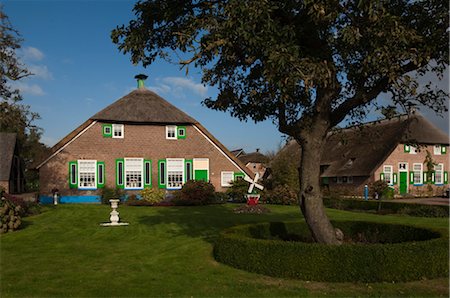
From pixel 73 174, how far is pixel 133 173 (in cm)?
422

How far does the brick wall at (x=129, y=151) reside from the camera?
96.1 feet

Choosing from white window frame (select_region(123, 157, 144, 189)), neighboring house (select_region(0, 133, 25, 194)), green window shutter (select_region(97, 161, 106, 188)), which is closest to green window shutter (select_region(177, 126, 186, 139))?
white window frame (select_region(123, 157, 144, 189))

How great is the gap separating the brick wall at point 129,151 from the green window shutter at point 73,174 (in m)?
0.25

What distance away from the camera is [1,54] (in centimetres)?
1956

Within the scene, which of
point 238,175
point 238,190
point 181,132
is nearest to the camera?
point 238,190

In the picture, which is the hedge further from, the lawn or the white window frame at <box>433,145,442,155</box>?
the white window frame at <box>433,145,442,155</box>

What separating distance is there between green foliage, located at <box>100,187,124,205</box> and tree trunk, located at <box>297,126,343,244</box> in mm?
21105

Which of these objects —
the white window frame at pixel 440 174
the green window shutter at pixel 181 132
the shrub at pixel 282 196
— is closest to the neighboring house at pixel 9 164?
the green window shutter at pixel 181 132

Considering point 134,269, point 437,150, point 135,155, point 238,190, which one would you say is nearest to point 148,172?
point 135,155

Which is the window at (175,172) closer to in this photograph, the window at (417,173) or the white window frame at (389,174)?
the white window frame at (389,174)

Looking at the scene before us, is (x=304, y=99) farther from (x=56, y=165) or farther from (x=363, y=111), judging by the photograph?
(x=56, y=165)

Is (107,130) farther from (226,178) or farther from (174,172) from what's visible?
(226,178)

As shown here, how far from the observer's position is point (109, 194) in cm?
2917

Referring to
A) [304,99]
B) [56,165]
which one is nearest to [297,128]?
[304,99]
